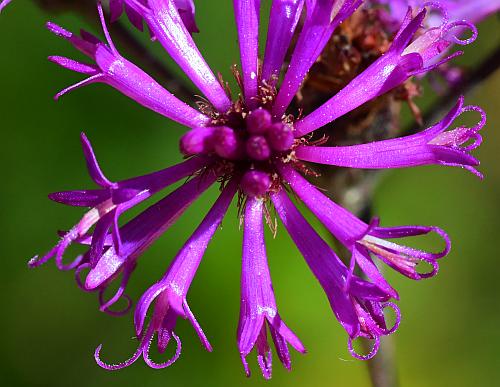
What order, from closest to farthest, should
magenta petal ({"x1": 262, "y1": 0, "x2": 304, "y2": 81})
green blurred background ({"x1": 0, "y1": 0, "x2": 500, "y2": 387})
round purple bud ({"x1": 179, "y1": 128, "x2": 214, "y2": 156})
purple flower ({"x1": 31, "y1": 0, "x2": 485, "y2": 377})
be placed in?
round purple bud ({"x1": 179, "y1": 128, "x2": 214, "y2": 156}) < purple flower ({"x1": 31, "y1": 0, "x2": 485, "y2": 377}) < magenta petal ({"x1": 262, "y1": 0, "x2": 304, "y2": 81}) < green blurred background ({"x1": 0, "y1": 0, "x2": 500, "y2": 387})

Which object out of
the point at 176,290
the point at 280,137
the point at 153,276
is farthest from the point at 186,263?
the point at 153,276

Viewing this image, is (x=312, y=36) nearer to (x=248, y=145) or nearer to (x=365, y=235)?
(x=248, y=145)

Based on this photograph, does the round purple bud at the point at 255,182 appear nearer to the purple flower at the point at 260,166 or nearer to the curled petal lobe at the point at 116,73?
the purple flower at the point at 260,166

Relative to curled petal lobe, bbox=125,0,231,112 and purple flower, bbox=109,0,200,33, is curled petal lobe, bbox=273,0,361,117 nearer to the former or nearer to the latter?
curled petal lobe, bbox=125,0,231,112

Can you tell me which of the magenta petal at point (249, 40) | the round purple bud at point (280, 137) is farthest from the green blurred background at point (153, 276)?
the round purple bud at point (280, 137)

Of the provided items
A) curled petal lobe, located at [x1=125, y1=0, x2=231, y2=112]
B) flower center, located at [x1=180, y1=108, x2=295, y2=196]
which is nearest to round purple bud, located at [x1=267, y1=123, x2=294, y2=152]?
flower center, located at [x1=180, y1=108, x2=295, y2=196]

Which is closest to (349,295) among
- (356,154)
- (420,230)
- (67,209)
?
(420,230)

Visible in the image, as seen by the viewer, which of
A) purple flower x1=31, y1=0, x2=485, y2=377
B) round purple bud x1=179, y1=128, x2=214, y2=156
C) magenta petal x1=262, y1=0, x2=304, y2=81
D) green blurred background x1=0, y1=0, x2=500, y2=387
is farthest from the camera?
green blurred background x1=0, y1=0, x2=500, y2=387
